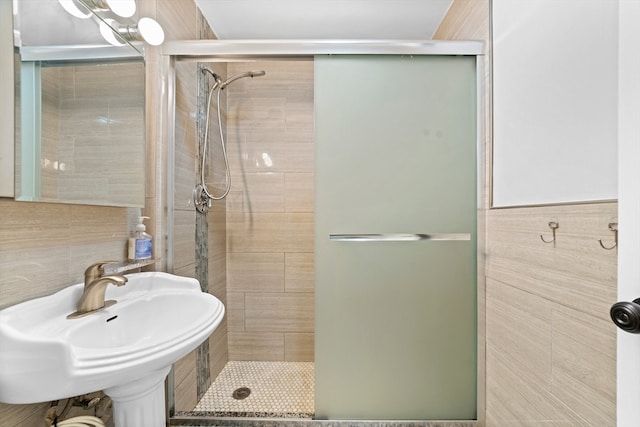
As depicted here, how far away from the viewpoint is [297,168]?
2.08 metres

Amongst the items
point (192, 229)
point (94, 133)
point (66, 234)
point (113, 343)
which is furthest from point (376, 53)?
point (113, 343)

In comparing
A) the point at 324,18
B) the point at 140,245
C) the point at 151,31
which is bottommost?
the point at 140,245

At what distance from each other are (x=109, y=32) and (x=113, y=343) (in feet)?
3.43

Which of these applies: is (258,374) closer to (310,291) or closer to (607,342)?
(310,291)

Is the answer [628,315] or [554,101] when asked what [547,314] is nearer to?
[628,315]

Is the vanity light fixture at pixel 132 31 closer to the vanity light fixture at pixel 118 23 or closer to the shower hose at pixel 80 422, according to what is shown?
the vanity light fixture at pixel 118 23

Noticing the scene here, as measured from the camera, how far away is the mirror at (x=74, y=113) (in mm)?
787

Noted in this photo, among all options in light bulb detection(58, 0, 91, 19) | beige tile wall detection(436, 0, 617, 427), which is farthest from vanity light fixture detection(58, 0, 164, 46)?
beige tile wall detection(436, 0, 617, 427)

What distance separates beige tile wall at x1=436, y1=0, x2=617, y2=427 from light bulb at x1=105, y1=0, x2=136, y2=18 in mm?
1428

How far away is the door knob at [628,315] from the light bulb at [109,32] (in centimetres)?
155

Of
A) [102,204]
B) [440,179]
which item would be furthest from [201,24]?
[440,179]

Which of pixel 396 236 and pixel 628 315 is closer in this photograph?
pixel 628 315

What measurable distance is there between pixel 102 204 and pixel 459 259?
4.71 feet

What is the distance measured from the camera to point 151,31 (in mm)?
1276
